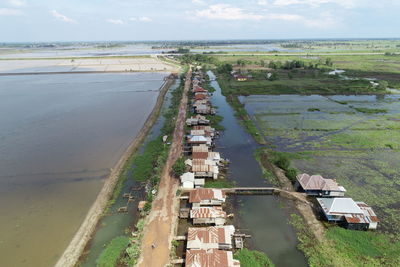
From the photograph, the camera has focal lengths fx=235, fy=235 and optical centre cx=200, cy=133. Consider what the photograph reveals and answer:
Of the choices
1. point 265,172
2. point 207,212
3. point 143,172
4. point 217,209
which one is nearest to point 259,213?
point 217,209

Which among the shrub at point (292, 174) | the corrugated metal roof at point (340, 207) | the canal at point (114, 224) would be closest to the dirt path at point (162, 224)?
the canal at point (114, 224)

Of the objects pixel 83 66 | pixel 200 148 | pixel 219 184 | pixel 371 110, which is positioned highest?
pixel 83 66

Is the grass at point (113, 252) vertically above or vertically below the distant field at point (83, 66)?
below

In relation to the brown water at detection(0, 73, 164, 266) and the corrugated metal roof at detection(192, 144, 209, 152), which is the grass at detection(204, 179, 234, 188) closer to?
the corrugated metal roof at detection(192, 144, 209, 152)

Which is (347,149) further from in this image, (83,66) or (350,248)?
(83,66)

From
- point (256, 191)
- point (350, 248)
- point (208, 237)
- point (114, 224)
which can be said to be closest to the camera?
point (208, 237)

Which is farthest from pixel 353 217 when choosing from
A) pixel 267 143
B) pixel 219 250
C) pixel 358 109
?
pixel 358 109

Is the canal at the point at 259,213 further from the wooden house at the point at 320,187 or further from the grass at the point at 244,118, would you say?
the wooden house at the point at 320,187

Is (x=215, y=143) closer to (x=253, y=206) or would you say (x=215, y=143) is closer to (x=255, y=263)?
(x=253, y=206)
